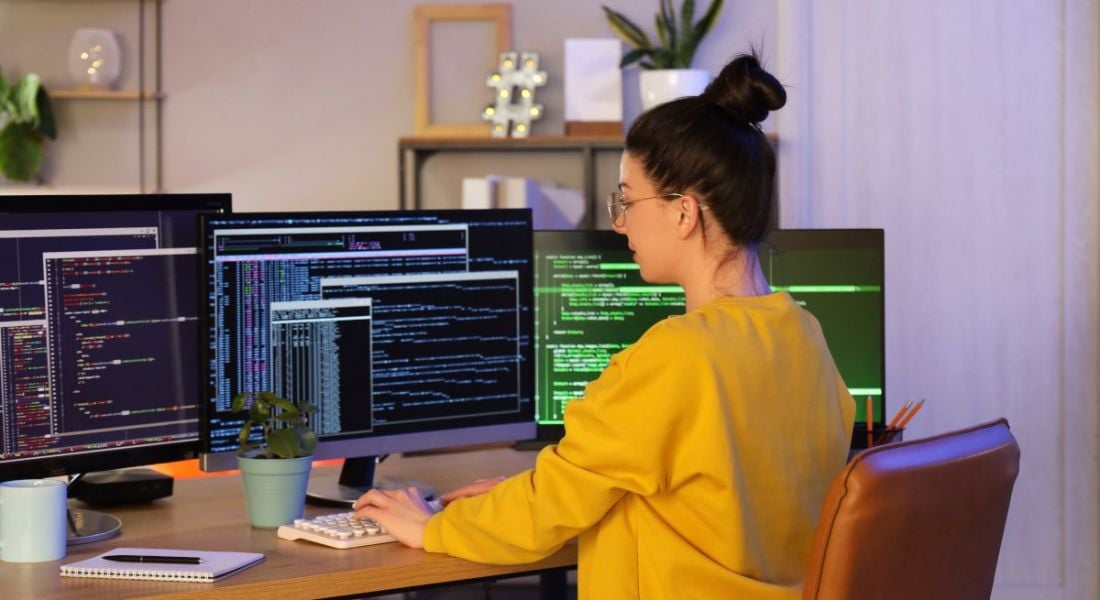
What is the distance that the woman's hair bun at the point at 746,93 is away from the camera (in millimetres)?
1597

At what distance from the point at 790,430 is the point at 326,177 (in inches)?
122

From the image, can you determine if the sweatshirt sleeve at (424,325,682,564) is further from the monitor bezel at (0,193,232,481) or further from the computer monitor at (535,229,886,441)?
the computer monitor at (535,229,886,441)

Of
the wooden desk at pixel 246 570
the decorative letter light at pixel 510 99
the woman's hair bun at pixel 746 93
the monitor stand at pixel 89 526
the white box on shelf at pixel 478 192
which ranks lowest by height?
the wooden desk at pixel 246 570

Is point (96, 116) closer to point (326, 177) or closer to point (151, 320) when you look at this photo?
point (326, 177)

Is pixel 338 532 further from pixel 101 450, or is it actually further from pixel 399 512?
pixel 101 450

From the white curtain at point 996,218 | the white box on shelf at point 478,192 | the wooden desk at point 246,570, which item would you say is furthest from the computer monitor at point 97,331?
the white box on shelf at point 478,192

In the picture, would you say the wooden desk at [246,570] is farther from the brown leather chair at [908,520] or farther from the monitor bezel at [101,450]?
the brown leather chair at [908,520]

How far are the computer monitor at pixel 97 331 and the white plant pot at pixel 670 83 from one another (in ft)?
7.41

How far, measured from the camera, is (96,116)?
4.41 m

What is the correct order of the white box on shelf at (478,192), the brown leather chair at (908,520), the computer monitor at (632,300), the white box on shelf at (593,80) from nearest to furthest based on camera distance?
the brown leather chair at (908,520) → the computer monitor at (632,300) → the white box on shelf at (478,192) → the white box on shelf at (593,80)

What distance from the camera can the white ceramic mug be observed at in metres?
1.60

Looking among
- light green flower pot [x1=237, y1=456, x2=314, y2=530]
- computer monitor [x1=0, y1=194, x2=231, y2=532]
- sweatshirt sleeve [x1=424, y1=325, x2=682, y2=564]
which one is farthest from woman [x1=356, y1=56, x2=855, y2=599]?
computer monitor [x1=0, y1=194, x2=231, y2=532]

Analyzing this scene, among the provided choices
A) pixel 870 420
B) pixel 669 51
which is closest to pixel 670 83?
pixel 669 51

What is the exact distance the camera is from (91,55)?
432 cm
